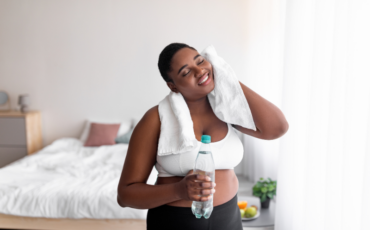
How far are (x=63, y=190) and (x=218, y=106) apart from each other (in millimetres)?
1694

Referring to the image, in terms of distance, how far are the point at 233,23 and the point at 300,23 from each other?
2.36 metres

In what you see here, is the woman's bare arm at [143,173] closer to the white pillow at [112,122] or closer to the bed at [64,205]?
the bed at [64,205]

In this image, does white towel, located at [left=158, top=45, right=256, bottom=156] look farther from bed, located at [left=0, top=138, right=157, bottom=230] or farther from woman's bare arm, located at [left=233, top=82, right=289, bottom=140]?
bed, located at [left=0, top=138, right=157, bottom=230]

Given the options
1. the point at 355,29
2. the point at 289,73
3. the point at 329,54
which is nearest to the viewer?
the point at 355,29

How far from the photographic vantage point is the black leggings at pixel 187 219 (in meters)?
1.03

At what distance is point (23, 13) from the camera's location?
418 cm

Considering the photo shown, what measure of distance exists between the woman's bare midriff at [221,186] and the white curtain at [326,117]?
0.57m

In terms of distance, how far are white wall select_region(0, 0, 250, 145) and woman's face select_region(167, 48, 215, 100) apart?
312 cm

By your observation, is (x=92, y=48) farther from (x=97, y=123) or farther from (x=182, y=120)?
(x=182, y=120)

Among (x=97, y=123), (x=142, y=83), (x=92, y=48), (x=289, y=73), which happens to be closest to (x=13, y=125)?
(x=97, y=123)

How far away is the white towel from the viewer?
41.7 inches

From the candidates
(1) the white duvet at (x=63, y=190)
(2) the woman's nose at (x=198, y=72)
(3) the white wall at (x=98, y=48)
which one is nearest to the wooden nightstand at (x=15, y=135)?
(3) the white wall at (x=98, y=48)

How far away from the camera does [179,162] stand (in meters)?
1.03

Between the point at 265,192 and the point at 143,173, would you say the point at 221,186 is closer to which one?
the point at 143,173
